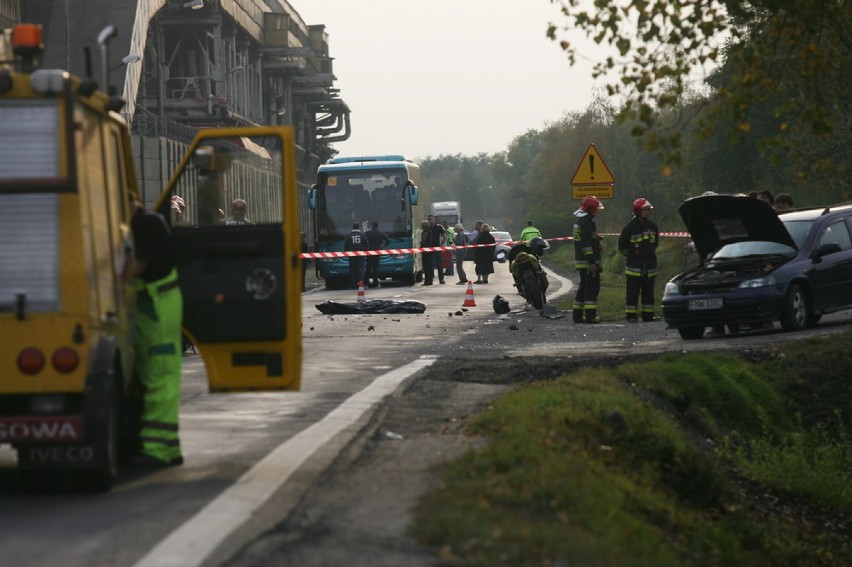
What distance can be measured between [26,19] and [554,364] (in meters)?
46.7

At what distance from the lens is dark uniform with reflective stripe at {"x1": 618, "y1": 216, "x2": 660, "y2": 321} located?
23.2 m

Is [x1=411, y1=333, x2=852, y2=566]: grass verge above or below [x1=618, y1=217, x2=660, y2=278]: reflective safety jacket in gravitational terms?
below

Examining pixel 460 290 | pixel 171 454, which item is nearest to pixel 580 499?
pixel 171 454

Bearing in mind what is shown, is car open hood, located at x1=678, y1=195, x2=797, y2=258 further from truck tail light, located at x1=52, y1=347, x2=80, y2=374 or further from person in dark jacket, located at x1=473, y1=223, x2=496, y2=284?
person in dark jacket, located at x1=473, y1=223, x2=496, y2=284

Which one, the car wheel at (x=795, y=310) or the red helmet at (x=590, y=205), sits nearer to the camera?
the car wheel at (x=795, y=310)

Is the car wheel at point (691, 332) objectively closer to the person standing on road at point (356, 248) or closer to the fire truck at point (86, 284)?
the fire truck at point (86, 284)

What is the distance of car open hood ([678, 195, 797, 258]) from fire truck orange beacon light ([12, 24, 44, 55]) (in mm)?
13250

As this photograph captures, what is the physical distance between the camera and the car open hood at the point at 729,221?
794 inches

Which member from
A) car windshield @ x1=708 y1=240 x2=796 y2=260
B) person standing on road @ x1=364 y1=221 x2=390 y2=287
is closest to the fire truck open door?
car windshield @ x1=708 y1=240 x2=796 y2=260

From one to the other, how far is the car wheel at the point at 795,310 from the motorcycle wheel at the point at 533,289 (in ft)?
23.6

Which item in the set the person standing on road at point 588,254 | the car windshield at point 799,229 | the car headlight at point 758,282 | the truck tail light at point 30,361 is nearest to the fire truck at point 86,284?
the truck tail light at point 30,361

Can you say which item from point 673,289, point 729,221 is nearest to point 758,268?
point 729,221

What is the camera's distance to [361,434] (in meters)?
9.80

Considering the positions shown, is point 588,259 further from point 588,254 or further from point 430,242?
point 430,242
